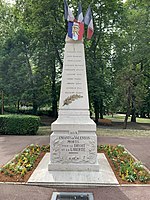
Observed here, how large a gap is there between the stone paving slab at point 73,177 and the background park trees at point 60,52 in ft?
43.6

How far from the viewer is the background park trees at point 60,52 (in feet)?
62.4

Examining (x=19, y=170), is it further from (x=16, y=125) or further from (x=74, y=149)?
(x=16, y=125)

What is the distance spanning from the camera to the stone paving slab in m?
4.85

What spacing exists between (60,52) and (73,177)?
56.2 ft

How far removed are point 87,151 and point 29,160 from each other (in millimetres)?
1852

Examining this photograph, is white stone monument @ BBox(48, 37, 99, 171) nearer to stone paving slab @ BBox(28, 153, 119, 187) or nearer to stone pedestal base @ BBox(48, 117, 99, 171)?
stone pedestal base @ BBox(48, 117, 99, 171)

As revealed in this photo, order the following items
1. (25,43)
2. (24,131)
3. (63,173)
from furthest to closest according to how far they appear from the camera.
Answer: (25,43), (24,131), (63,173)

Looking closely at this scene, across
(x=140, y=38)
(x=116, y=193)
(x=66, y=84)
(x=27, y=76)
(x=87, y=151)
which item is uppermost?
(x=140, y=38)

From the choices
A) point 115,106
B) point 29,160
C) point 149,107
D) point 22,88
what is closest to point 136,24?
point 115,106

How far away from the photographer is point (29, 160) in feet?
20.9

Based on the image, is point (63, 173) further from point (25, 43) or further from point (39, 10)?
point (25, 43)

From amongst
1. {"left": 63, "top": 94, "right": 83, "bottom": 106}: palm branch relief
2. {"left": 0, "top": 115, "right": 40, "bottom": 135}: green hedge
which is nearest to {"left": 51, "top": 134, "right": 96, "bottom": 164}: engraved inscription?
{"left": 63, "top": 94, "right": 83, "bottom": 106}: palm branch relief

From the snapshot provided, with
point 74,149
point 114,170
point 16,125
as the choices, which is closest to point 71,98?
point 74,149

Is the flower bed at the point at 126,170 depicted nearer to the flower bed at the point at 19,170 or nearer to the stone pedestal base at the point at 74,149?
the stone pedestal base at the point at 74,149
